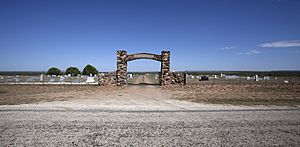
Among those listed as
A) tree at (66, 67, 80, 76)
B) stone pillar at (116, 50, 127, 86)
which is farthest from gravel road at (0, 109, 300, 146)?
tree at (66, 67, 80, 76)

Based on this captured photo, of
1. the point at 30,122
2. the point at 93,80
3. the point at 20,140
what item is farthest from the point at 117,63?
the point at 20,140

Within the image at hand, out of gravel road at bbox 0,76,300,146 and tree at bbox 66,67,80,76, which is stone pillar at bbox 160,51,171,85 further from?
tree at bbox 66,67,80,76

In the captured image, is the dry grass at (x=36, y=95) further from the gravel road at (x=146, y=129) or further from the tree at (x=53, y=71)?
the tree at (x=53, y=71)

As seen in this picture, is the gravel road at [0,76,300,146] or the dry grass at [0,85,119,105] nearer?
the gravel road at [0,76,300,146]

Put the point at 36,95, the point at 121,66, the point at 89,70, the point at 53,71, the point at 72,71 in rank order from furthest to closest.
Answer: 1. the point at 72,71
2. the point at 53,71
3. the point at 89,70
4. the point at 121,66
5. the point at 36,95

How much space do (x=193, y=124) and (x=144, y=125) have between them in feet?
5.08

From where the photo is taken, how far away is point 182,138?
4.71m

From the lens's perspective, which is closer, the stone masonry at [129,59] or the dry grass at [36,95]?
the dry grass at [36,95]

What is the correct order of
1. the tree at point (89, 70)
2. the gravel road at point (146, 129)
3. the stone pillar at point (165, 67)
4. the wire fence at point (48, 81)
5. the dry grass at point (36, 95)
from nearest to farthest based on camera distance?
1. the gravel road at point (146, 129)
2. the dry grass at point (36, 95)
3. the stone pillar at point (165, 67)
4. the wire fence at point (48, 81)
5. the tree at point (89, 70)

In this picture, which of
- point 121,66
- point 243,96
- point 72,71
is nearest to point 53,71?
point 72,71

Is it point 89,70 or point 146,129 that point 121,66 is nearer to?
point 146,129

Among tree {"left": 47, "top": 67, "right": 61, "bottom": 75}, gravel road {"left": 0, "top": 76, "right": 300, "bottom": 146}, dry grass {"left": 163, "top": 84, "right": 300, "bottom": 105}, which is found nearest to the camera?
gravel road {"left": 0, "top": 76, "right": 300, "bottom": 146}

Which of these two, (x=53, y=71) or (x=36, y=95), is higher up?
(x=53, y=71)

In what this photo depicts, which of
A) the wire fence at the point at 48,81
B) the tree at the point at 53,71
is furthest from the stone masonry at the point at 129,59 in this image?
the tree at the point at 53,71
